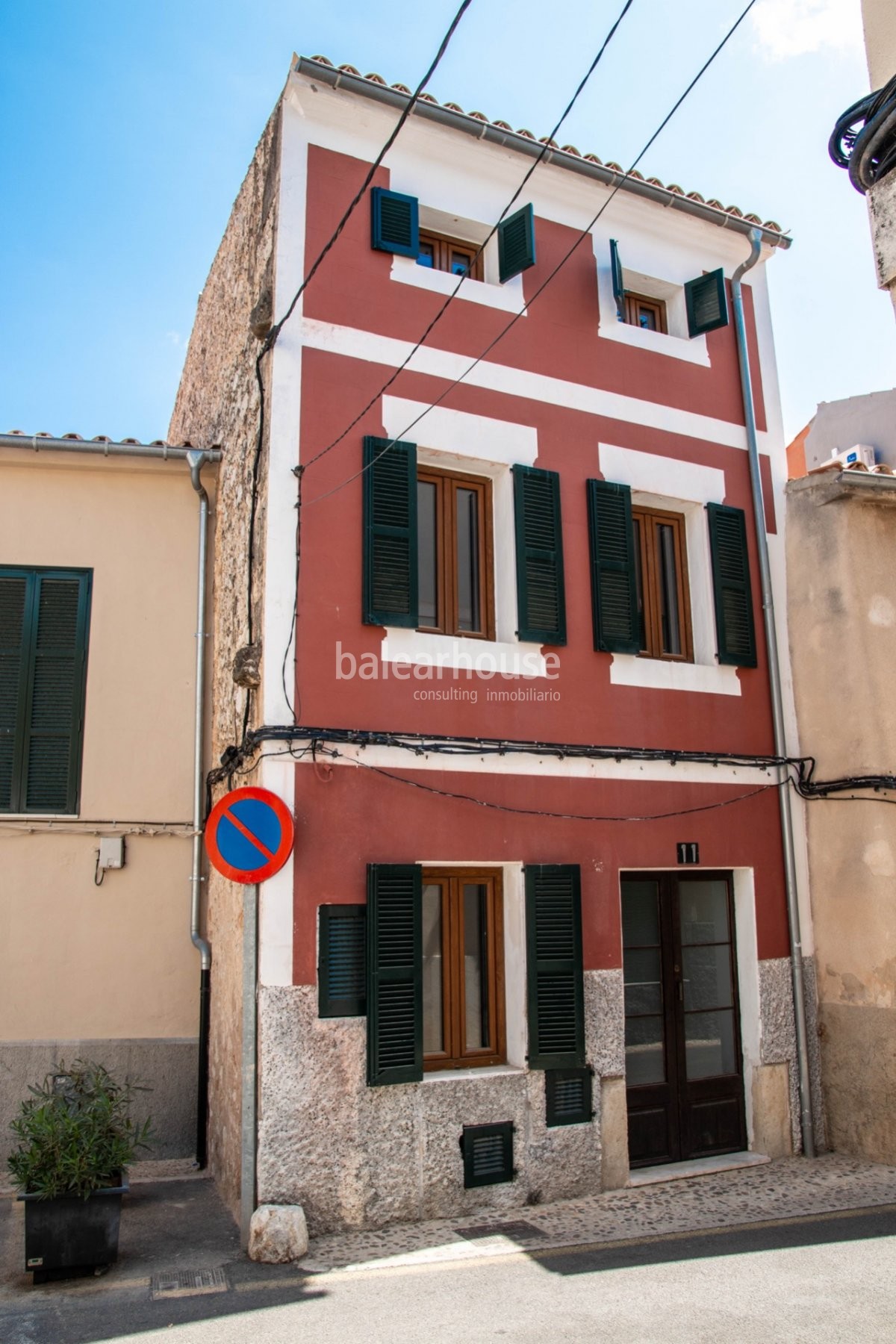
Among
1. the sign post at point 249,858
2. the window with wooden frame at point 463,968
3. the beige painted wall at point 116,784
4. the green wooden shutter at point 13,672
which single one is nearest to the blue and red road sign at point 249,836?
the sign post at point 249,858

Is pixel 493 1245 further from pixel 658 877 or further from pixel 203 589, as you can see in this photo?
pixel 203 589

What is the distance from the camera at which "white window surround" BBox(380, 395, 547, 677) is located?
7.49 metres

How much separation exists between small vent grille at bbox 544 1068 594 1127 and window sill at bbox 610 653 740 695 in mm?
2961

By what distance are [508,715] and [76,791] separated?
11.8 ft

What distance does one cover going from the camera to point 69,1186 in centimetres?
570

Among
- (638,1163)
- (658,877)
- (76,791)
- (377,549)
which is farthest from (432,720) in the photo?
(638,1163)

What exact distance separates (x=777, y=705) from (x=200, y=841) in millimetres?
5024

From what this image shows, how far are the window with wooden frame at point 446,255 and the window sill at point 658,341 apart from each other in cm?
121

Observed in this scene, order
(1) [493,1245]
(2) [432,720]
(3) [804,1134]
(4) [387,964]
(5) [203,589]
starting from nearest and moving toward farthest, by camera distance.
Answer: (1) [493,1245] < (4) [387,964] < (2) [432,720] < (3) [804,1134] < (5) [203,589]

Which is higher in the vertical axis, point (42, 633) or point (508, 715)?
point (42, 633)

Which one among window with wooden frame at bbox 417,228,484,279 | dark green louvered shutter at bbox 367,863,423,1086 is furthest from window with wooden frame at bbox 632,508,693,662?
dark green louvered shutter at bbox 367,863,423,1086

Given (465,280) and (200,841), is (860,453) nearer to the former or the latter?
(465,280)

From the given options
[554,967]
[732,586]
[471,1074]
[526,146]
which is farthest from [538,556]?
[471,1074]

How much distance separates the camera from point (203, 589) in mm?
8859
